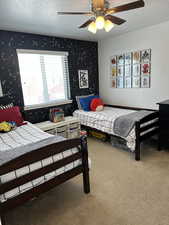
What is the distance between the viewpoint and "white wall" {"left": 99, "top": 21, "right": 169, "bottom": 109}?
3.06 meters

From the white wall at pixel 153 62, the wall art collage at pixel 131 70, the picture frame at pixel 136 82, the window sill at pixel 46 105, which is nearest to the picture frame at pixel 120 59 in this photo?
the wall art collage at pixel 131 70

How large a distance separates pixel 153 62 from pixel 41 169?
2.97m

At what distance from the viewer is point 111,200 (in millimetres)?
1800

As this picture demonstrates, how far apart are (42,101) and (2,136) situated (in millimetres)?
1496

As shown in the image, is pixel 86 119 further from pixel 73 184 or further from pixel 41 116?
pixel 73 184

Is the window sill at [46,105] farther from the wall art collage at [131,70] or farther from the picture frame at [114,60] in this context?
the picture frame at [114,60]

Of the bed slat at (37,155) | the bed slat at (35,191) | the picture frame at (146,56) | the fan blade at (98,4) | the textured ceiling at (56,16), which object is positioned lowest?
the bed slat at (35,191)

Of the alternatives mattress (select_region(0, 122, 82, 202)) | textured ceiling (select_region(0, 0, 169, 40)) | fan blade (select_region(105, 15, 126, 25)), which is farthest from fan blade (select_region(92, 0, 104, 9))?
mattress (select_region(0, 122, 82, 202))

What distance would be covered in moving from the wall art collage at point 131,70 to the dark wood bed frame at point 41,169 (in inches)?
92.3

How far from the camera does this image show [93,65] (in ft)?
14.3

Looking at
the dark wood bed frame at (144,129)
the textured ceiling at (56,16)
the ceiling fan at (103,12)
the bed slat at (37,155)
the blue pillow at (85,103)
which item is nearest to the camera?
the bed slat at (37,155)

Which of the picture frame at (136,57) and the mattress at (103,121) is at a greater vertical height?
the picture frame at (136,57)

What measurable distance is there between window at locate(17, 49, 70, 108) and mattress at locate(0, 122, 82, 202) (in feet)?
3.76

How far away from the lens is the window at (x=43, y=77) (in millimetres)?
3328
